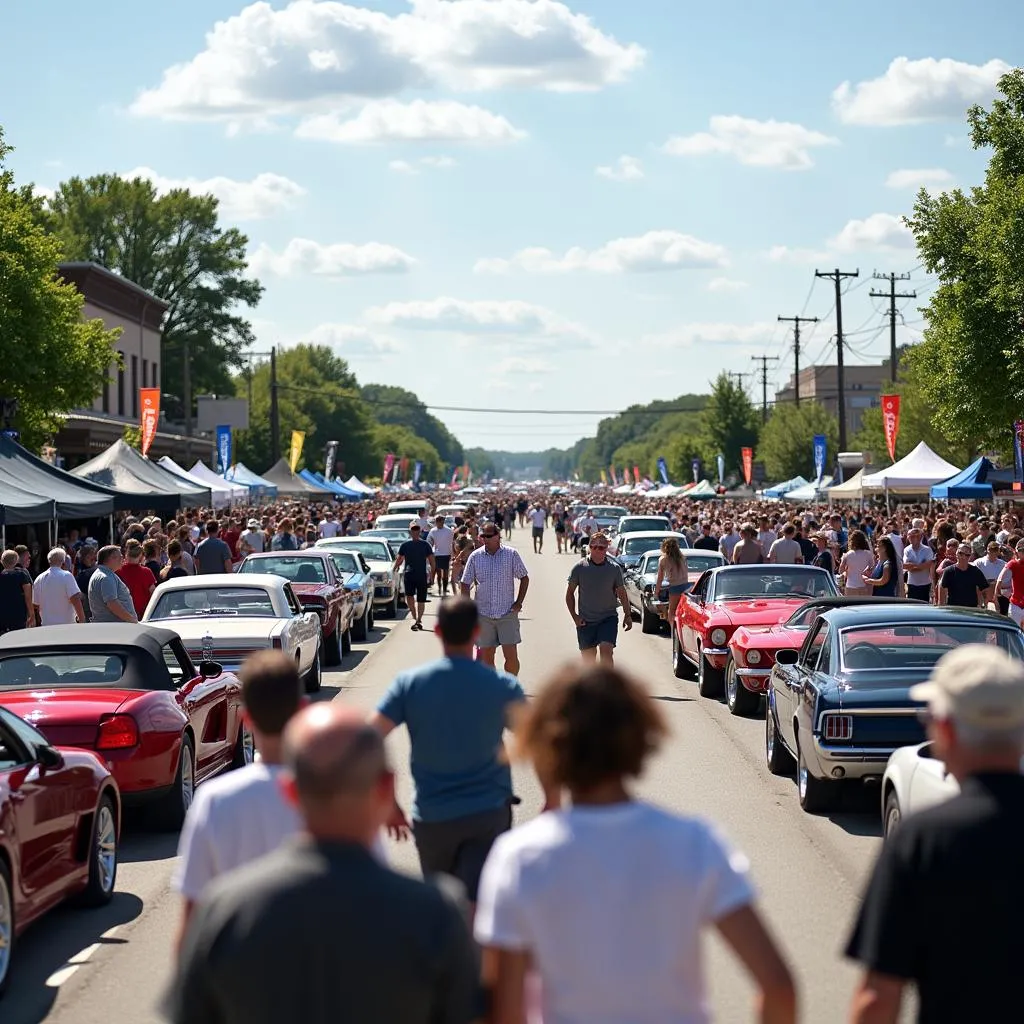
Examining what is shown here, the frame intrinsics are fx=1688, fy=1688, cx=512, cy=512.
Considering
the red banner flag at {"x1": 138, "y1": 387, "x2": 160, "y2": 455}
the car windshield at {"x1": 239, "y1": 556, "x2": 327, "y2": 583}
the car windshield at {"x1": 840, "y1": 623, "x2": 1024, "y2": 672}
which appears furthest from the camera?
the red banner flag at {"x1": 138, "y1": 387, "x2": 160, "y2": 455}

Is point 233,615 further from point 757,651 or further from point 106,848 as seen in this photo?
point 106,848

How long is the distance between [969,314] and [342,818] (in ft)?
112

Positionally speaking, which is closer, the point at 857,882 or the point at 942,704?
the point at 942,704

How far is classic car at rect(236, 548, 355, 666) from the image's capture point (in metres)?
22.1

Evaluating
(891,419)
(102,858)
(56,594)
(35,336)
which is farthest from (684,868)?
(891,419)

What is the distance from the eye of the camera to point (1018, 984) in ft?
12.0

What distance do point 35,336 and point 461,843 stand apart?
107 feet

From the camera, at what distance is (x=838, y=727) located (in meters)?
10.8

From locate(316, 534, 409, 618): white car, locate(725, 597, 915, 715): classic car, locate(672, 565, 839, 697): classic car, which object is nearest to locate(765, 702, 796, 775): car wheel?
locate(725, 597, 915, 715): classic car

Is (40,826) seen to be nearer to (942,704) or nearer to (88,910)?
(88,910)

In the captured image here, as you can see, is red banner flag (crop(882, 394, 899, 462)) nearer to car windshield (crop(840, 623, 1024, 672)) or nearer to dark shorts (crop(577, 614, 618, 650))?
dark shorts (crop(577, 614, 618, 650))

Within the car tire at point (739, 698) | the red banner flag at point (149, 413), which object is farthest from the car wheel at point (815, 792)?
the red banner flag at point (149, 413)

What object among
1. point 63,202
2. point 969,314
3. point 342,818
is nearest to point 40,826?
point 342,818

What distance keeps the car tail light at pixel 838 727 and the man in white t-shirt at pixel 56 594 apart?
9.04 m
